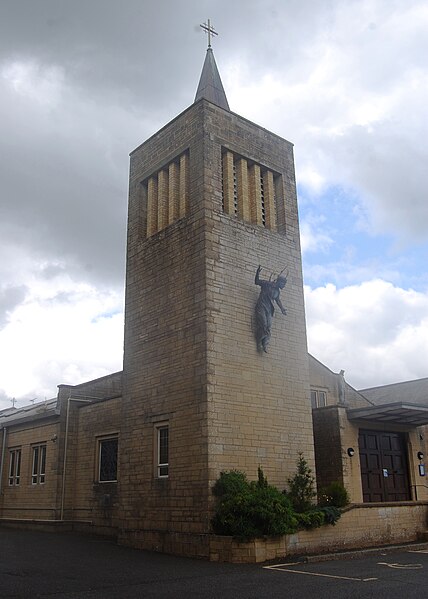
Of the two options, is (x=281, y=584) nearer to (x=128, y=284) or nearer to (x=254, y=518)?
(x=254, y=518)

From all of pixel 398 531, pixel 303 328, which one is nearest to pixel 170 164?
pixel 303 328

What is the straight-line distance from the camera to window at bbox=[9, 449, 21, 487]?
27.4 metres

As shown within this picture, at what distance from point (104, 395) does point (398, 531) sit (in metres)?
13.2

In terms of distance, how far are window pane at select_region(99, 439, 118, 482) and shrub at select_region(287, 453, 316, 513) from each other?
7.35m

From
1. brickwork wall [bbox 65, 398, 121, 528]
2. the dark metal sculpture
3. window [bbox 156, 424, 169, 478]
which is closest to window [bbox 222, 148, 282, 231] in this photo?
the dark metal sculpture

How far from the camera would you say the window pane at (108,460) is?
2158 cm

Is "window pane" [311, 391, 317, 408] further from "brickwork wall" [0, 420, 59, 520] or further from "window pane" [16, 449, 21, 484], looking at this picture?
"window pane" [16, 449, 21, 484]

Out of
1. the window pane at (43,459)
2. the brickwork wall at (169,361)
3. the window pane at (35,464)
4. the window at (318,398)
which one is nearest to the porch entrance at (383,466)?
the window at (318,398)

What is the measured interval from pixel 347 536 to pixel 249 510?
3384 millimetres

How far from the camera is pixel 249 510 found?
1373 centimetres

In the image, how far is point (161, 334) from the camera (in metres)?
17.7

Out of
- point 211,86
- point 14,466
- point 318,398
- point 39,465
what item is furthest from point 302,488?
point 14,466

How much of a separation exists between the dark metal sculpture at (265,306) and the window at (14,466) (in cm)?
1547

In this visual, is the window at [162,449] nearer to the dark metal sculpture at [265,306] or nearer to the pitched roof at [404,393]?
the dark metal sculpture at [265,306]
